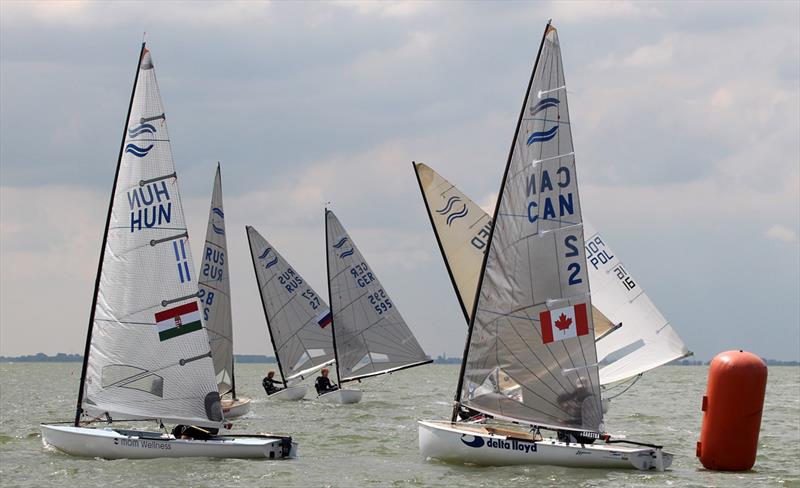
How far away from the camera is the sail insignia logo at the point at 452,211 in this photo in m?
33.1

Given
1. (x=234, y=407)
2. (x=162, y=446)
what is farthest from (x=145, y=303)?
(x=234, y=407)

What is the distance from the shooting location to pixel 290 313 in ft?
166

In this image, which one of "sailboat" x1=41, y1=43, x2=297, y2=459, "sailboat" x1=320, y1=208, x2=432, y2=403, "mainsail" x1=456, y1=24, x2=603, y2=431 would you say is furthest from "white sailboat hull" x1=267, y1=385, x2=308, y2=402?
"mainsail" x1=456, y1=24, x2=603, y2=431

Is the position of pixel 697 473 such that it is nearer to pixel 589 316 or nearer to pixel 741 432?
pixel 741 432

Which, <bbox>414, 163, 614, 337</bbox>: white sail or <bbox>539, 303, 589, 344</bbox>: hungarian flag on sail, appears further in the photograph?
<bbox>414, 163, 614, 337</bbox>: white sail

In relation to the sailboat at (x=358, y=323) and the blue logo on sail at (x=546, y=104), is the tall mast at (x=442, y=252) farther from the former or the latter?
the sailboat at (x=358, y=323)

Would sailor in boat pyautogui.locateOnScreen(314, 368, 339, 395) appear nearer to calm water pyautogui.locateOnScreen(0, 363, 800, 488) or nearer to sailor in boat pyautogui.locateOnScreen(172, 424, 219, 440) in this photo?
calm water pyautogui.locateOnScreen(0, 363, 800, 488)

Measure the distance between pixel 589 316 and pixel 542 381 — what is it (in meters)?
1.58

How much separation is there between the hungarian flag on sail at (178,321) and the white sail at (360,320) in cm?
2205

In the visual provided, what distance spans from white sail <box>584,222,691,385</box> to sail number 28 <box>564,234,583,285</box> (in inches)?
386

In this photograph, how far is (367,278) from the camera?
48.0 m

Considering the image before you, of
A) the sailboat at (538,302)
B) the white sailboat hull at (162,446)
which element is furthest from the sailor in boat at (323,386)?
the sailboat at (538,302)

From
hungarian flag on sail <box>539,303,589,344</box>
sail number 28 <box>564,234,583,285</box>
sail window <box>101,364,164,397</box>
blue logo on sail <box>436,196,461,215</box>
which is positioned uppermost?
blue logo on sail <box>436,196,461,215</box>

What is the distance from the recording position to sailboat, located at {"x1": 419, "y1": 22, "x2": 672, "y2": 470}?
23.7m
